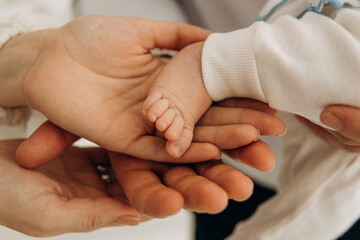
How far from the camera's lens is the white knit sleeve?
487mm

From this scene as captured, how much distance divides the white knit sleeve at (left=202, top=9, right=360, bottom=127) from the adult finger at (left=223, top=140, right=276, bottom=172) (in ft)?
0.34

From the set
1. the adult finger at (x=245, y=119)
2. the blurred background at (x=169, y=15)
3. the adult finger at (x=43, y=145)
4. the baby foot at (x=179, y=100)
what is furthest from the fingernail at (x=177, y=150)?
the blurred background at (x=169, y=15)

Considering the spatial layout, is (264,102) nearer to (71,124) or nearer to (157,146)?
(157,146)

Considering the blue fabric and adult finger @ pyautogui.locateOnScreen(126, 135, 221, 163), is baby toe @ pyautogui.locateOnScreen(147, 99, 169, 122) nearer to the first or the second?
adult finger @ pyautogui.locateOnScreen(126, 135, 221, 163)

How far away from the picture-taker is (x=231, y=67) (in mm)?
564

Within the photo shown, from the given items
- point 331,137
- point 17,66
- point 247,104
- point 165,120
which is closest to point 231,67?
point 247,104

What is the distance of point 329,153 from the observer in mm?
777

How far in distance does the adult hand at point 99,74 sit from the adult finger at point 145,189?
3cm

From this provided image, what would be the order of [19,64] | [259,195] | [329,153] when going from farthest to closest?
[259,195], [329,153], [19,64]

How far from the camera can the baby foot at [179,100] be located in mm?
464

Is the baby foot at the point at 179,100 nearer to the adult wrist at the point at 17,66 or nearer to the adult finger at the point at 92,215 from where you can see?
the adult finger at the point at 92,215

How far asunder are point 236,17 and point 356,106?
45 centimetres

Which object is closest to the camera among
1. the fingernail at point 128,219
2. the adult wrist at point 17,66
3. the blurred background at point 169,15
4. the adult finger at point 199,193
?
Answer: the adult finger at point 199,193

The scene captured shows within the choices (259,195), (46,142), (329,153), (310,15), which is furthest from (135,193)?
(259,195)
